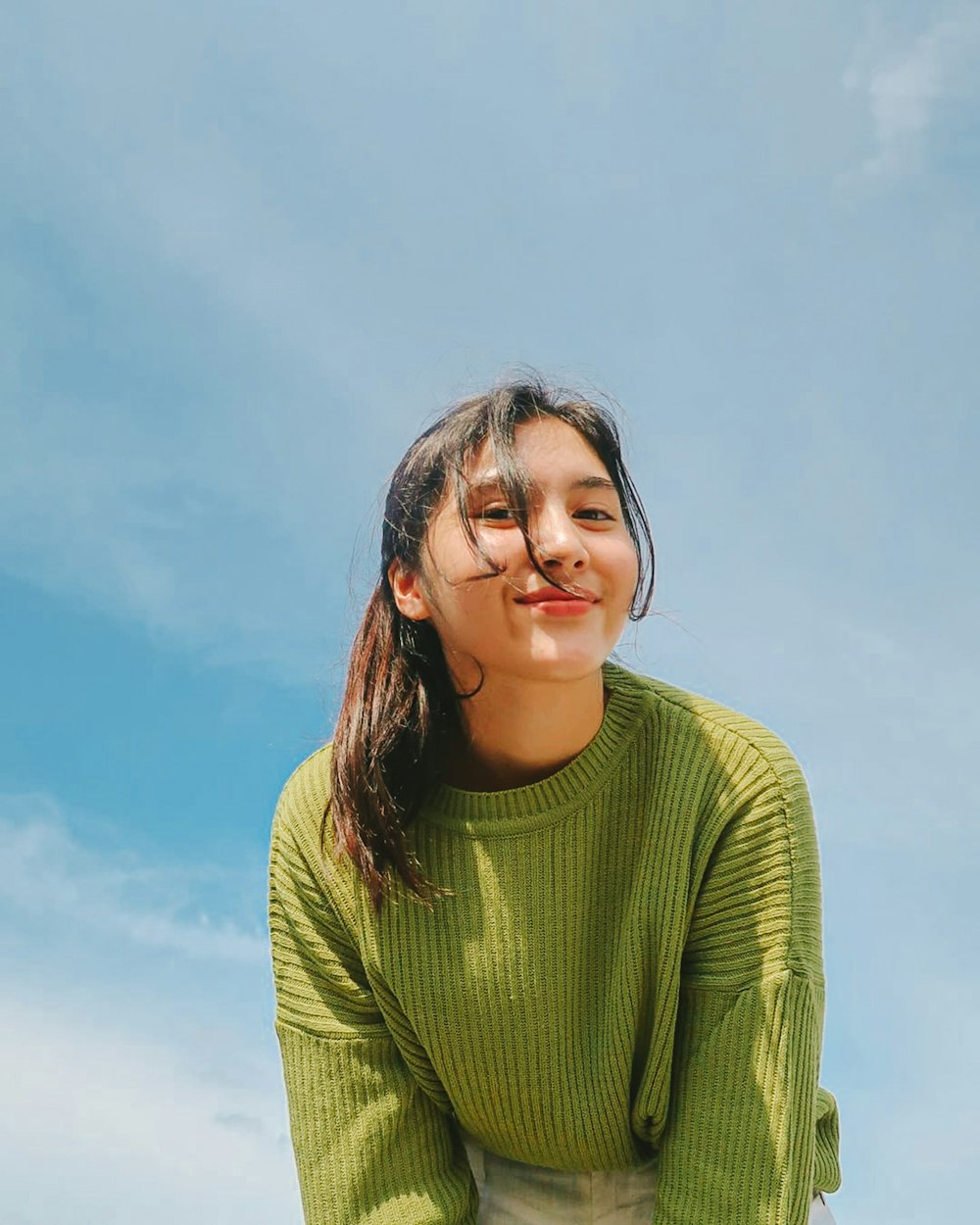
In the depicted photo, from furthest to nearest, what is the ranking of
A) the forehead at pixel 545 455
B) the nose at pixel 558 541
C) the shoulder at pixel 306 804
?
the shoulder at pixel 306 804, the forehead at pixel 545 455, the nose at pixel 558 541

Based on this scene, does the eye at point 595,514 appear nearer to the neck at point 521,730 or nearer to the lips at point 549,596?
the lips at point 549,596

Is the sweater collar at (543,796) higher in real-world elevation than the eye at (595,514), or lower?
lower

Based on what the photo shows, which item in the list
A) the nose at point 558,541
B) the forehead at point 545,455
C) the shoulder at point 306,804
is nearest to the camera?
the nose at point 558,541

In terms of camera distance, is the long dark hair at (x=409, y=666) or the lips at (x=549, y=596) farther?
the long dark hair at (x=409, y=666)

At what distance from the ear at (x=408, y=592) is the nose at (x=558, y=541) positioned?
342mm

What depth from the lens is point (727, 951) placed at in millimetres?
2838

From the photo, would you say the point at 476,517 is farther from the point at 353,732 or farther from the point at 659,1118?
the point at 659,1118

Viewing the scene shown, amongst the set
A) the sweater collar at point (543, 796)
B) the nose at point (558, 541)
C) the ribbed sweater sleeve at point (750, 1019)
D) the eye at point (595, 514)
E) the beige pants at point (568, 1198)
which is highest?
the eye at point (595, 514)

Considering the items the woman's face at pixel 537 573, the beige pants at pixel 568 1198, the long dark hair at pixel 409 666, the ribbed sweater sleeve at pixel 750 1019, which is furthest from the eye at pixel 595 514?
the beige pants at pixel 568 1198

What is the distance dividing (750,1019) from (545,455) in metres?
1.22

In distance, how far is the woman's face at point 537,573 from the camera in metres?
2.66

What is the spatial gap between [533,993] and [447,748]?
22.0 inches

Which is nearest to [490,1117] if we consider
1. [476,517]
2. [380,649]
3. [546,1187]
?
[546,1187]

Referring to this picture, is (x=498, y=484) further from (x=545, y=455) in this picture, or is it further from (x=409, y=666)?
(x=409, y=666)
